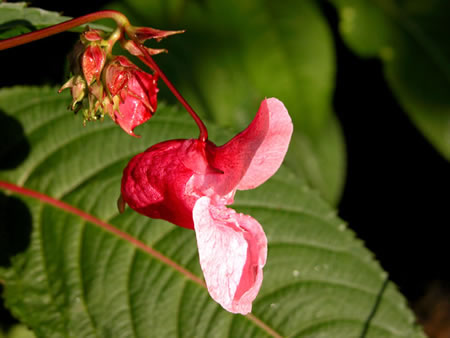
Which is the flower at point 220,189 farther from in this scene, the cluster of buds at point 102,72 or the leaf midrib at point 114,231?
the leaf midrib at point 114,231

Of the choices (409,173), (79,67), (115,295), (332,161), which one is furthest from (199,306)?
(409,173)

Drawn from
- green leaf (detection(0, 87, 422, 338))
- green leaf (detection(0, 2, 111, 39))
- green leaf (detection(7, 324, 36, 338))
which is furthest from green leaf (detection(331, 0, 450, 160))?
green leaf (detection(7, 324, 36, 338))

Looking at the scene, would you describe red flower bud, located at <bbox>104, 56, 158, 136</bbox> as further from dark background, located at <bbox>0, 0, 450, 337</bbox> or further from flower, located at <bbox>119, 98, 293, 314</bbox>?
dark background, located at <bbox>0, 0, 450, 337</bbox>

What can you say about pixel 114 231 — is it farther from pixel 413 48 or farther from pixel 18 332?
pixel 413 48

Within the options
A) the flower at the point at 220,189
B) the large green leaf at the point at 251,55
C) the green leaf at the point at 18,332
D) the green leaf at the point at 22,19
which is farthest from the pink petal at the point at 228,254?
the green leaf at the point at 18,332

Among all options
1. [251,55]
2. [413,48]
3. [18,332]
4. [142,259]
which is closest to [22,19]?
[142,259]
